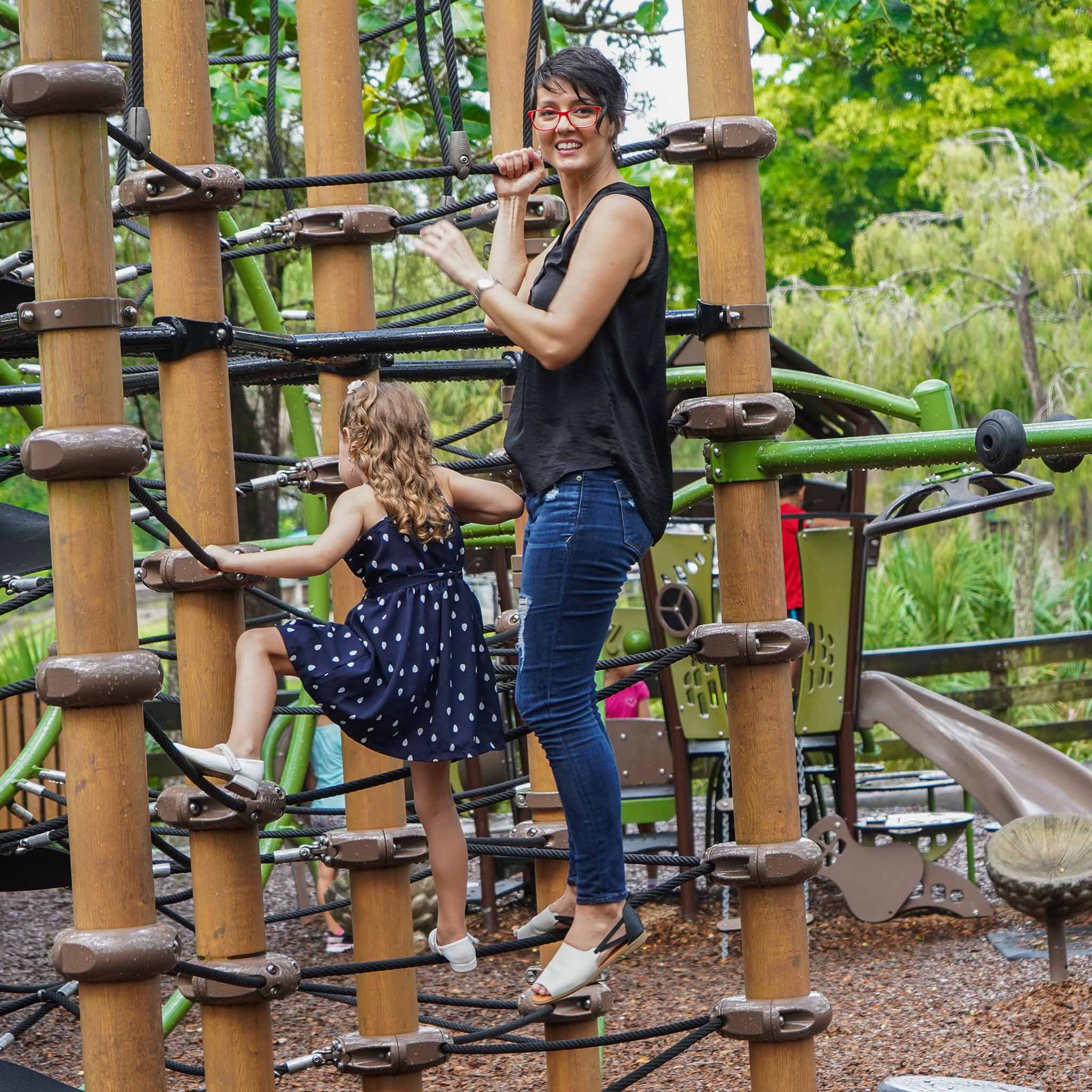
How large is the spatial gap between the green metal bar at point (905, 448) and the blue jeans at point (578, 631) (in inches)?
15.3

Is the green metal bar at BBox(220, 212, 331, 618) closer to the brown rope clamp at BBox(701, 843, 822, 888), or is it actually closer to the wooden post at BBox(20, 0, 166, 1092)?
the brown rope clamp at BBox(701, 843, 822, 888)

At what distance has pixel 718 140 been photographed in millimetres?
2744

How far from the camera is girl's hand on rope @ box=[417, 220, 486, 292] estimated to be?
238 centimetres

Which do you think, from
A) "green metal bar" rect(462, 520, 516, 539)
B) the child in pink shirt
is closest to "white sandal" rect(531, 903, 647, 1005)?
"green metal bar" rect(462, 520, 516, 539)

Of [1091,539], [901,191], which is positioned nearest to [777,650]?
[1091,539]

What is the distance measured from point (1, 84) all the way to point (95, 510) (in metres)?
0.64

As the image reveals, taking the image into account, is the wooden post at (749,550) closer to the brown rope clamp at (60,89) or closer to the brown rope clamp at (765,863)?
the brown rope clamp at (765,863)

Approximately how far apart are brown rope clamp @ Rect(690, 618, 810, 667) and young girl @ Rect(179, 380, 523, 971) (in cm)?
43

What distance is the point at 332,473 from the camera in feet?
9.66

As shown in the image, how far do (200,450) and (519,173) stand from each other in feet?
2.31

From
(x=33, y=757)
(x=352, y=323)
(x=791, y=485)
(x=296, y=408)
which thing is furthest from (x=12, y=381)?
(x=791, y=485)

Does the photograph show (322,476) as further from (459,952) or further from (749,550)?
(459,952)

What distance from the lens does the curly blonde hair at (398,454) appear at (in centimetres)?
280

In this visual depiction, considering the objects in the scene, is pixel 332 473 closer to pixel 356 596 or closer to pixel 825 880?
A: pixel 356 596
